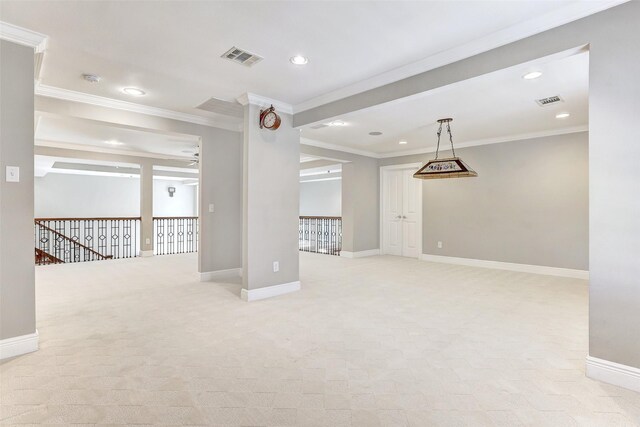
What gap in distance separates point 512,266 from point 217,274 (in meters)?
5.46

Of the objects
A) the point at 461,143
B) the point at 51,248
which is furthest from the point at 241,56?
the point at 51,248

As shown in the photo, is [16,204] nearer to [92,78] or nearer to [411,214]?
[92,78]

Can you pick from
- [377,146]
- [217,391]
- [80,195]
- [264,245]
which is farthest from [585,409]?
[80,195]

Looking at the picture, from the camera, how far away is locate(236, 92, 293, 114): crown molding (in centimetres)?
404

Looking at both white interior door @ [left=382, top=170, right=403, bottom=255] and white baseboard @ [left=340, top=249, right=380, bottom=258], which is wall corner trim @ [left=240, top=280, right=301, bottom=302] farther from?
white interior door @ [left=382, top=170, right=403, bottom=255]

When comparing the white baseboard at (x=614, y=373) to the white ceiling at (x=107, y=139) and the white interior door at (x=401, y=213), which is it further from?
the white ceiling at (x=107, y=139)

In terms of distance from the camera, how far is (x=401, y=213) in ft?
26.3

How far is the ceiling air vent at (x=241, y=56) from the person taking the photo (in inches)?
116

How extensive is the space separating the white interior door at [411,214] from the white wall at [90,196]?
10447mm

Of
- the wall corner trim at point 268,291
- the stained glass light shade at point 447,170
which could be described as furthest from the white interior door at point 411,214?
the wall corner trim at point 268,291

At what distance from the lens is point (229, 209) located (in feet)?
18.5

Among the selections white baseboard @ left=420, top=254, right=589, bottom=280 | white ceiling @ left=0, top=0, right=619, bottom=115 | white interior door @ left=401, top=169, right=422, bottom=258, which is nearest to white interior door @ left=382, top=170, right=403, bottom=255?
white interior door @ left=401, top=169, right=422, bottom=258

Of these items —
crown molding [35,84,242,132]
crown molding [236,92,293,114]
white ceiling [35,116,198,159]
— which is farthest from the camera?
white ceiling [35,116,198,159]

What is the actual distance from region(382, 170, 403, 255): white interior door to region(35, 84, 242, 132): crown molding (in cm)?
417
